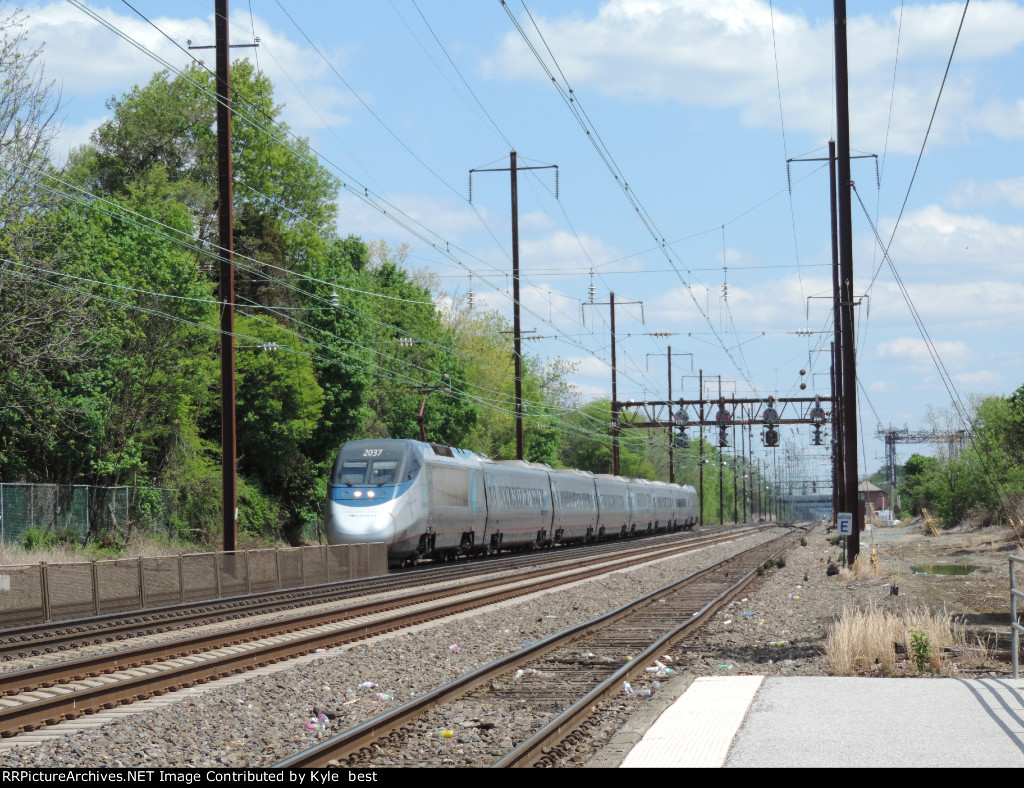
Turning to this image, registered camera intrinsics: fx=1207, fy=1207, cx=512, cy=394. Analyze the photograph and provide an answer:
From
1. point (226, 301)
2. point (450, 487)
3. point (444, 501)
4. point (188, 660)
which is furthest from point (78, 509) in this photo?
point (188, 660)

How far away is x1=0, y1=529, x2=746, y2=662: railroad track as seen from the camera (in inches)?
649

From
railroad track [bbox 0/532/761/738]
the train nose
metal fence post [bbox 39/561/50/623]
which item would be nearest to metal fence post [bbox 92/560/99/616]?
metal fence post [bbox 39/561/50/623]

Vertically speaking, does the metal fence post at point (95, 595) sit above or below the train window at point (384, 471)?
below

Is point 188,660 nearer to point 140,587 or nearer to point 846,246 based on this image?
point 140,587

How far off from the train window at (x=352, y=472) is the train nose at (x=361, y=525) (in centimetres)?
90

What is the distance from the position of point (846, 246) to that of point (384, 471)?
1349 centimetres

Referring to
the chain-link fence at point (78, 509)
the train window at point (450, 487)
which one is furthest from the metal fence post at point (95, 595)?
the train window at point (450, 487)

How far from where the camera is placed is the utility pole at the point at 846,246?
27.3 m

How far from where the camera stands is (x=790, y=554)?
1764 inches

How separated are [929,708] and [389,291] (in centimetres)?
6316

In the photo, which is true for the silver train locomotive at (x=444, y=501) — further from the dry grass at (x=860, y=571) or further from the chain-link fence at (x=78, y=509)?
the dry grass at (x=860, y=571)

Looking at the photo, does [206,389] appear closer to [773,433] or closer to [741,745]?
[773,433]

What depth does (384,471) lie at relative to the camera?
32906mm

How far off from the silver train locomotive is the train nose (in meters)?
0.03
